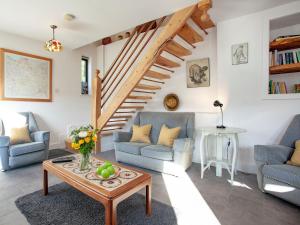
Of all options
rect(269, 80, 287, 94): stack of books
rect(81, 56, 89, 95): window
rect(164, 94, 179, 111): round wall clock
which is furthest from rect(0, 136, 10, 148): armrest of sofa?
rect(269, 80, 287, 94): stack of books

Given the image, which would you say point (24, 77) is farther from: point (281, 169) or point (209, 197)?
point (281, 169)

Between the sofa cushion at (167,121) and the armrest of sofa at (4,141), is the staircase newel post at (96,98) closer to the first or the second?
the sofa cushion at (167,121)

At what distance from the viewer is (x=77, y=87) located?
4.71m

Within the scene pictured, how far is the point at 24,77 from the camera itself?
12.3ft

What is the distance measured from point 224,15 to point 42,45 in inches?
149

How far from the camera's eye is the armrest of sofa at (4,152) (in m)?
2.80

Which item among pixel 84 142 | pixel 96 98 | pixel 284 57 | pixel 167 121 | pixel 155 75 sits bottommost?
pixel 84 142

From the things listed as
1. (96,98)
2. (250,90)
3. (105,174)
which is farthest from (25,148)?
(250,90)

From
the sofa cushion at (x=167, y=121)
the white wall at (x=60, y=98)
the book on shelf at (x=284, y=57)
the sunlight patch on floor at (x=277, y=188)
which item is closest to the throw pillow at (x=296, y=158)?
the sunlight patch on floor at (x=277, y=188)

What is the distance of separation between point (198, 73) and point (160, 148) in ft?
5.46

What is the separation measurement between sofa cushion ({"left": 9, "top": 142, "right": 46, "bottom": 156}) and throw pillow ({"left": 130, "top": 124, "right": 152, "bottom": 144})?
1633mm

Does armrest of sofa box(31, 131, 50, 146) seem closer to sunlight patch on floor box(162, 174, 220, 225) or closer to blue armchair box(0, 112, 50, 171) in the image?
blue armchair box(0, 112, 50, 171)

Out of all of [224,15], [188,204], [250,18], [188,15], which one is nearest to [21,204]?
[188,204]

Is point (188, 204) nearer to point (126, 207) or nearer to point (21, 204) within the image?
point (126, 207)
